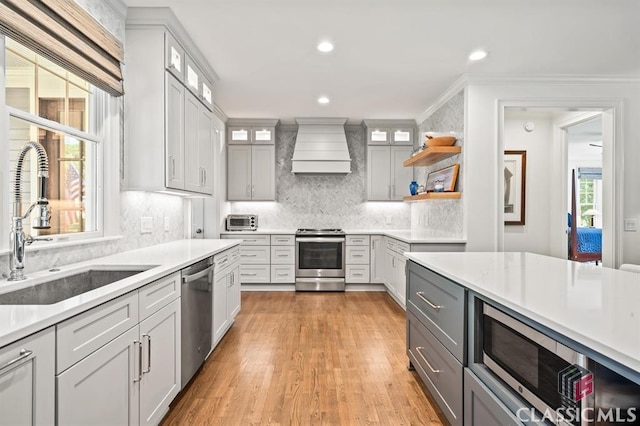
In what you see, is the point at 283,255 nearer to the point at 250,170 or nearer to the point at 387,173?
the point at 250,170

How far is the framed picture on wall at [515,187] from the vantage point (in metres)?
4.87

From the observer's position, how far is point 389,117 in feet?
17.4

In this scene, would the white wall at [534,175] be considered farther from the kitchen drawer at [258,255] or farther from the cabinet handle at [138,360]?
the cabinet handle at [138,360]

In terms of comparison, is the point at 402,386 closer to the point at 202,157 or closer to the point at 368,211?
the point at 202,157

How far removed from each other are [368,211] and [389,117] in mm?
1577

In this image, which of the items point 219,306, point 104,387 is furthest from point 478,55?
point 104,387

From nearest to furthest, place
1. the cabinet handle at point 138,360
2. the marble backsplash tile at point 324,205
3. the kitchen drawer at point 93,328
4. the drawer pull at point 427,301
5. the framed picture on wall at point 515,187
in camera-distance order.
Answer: the kitchen drawer at point 93,328, the cabinet handle at point 138,360, the drawer pull at point 427,301, the framed picture on wall at point 515,187, the marble backsplash tile at point 324,205

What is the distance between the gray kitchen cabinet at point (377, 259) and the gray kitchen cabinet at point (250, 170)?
176 centimetres

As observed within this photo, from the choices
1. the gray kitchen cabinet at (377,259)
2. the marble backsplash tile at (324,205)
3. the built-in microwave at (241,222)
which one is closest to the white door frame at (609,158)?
the gray kitchen cabinet at (377,259)

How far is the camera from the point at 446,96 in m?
4.14

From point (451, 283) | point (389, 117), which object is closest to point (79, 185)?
point (451, 283)

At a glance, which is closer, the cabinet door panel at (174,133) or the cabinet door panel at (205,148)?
the cabinet door panel at (174,133)

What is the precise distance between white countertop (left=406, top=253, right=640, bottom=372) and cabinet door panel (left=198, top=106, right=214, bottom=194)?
A: 2293mm

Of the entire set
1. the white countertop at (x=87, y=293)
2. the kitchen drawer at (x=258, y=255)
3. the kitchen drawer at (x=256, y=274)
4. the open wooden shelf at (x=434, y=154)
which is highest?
the open wooden shelf at (x=434, y=154)
